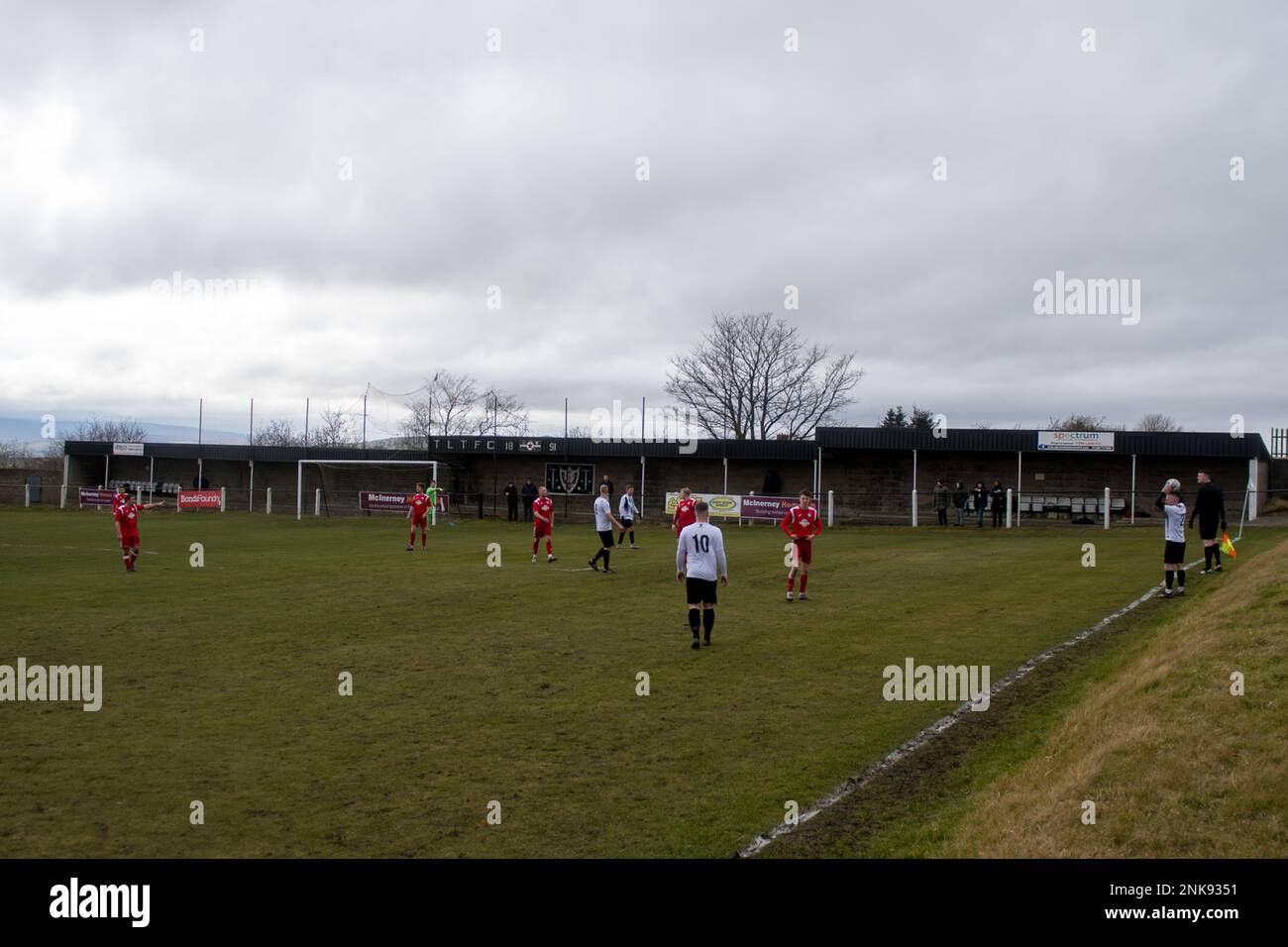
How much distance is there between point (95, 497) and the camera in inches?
1978

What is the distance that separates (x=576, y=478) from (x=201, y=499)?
61.8 ft

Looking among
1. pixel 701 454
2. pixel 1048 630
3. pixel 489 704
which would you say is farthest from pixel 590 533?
pixel 489 704

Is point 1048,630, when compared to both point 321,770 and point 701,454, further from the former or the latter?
point 701,454

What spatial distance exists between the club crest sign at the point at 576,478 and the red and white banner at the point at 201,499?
662 inches

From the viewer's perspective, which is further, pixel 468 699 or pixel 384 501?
pixel 384 501

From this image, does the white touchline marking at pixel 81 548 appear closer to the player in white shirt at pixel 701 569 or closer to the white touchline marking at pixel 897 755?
the player in white shirt at pixel 701 569

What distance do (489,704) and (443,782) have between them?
2.37m

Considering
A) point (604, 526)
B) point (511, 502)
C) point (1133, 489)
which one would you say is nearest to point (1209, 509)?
point (604, 526)

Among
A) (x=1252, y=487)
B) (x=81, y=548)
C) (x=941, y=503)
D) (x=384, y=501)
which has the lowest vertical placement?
(x=81, y=548)

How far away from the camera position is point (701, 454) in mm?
45094

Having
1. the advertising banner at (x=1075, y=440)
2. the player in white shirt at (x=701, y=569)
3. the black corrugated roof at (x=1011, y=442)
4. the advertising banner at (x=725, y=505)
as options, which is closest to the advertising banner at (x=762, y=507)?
the advertising banner at (x=725, y=505)

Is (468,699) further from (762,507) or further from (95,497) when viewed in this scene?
(95,497)

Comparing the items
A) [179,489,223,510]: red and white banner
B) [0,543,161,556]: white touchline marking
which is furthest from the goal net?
[0,543,161,556]: white touchline marking

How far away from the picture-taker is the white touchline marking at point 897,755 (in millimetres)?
6062
